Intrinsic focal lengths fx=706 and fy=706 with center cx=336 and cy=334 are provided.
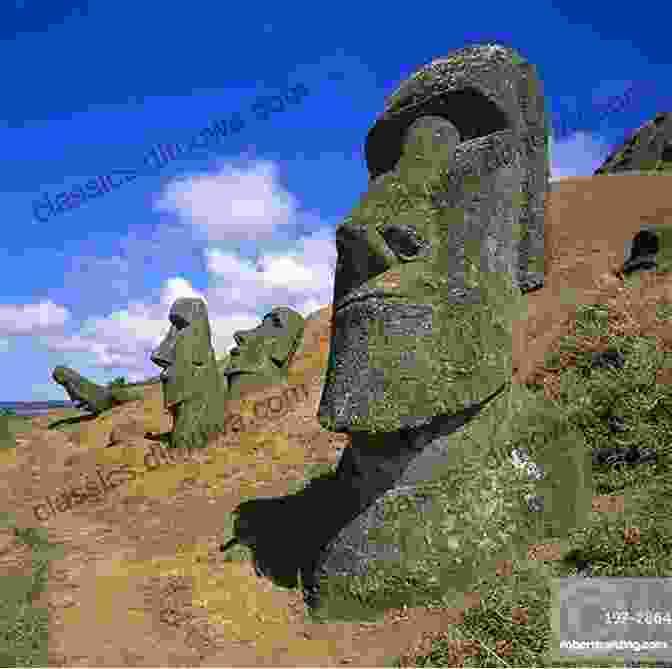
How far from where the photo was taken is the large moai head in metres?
5.78

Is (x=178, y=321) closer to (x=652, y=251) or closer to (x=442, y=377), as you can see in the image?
(x=652, y=251)

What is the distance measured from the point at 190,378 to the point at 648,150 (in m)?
23.0

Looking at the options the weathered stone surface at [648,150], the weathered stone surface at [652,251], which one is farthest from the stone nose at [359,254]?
the weathered stone surface at [648,150]

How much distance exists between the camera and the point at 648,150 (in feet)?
93.9

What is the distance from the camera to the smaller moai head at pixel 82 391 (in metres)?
20.4

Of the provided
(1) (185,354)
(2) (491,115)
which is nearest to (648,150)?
(1) (185,354)

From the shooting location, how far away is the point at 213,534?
28.0ft

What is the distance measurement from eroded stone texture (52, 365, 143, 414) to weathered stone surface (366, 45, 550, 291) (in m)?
15.3

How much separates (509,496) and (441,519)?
2.05ft

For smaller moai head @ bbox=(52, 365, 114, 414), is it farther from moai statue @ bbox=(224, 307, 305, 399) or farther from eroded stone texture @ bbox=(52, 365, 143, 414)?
moai statue @ bbox=(224, 307, 305, 399)

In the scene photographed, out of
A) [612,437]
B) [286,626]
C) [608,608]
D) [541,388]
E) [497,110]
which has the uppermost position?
[497,110]

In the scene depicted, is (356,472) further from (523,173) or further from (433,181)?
(523,173)

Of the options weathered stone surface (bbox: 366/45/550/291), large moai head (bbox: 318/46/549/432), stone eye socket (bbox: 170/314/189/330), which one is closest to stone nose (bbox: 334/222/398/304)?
large moai head (bbox: 318/46/549/432)

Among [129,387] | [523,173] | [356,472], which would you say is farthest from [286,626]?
[129,387]
